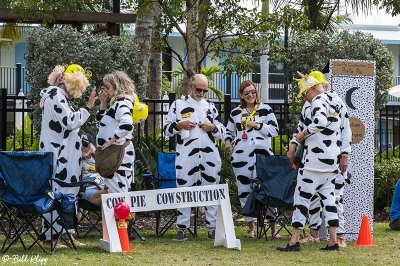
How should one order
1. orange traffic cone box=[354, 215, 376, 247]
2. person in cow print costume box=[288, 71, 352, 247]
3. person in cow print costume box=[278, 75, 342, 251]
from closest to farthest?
1. person in cow print costume box=[278, 75, 342, 251]
2. person in cow print costume box=[288, 71, 352, 247]
3. orange traffic cone box=[354, 215, 376, 247]

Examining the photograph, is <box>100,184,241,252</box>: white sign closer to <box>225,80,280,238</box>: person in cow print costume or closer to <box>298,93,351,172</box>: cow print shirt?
<box>298,93,351,172</box>: cow print shirt

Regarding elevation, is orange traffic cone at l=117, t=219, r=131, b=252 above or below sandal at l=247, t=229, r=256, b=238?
above

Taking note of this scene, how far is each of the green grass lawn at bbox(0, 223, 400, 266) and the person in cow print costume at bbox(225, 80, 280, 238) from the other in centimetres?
75

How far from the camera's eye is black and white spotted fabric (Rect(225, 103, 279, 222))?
39.5 ft

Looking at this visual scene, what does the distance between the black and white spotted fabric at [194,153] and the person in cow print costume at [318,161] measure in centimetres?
140

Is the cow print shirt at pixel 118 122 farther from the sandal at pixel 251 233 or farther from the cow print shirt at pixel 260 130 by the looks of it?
the sandal at pixel 251 233

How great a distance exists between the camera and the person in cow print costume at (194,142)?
11.7 meters

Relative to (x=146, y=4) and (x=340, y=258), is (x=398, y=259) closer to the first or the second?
(x=340, y=258)

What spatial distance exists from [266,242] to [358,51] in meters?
5.57

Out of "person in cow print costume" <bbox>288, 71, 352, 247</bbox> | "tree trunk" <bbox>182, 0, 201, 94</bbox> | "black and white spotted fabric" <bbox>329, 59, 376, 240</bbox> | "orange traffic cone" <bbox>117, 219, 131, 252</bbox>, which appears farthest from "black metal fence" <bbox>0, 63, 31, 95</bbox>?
"orange traffic cone" <bbox>117, 219, 131, 252</bbox>

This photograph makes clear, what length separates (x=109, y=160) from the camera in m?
10.8

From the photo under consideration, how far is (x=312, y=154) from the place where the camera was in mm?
10609

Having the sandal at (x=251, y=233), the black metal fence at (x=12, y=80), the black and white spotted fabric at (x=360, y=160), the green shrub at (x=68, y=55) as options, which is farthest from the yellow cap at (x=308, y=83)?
the black metal fence at (x=12, y=80)

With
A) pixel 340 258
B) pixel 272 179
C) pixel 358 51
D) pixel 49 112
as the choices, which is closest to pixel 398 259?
pixel 340 258
